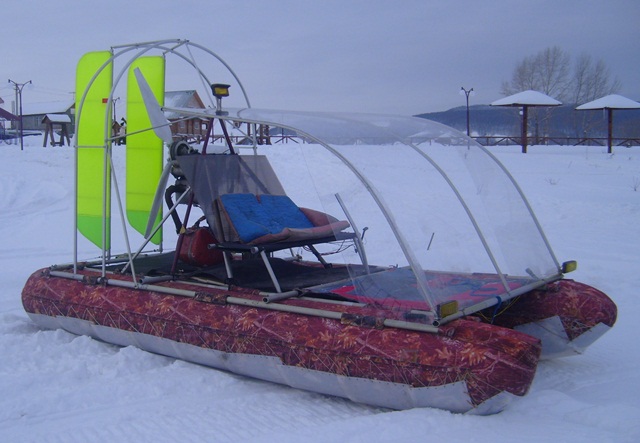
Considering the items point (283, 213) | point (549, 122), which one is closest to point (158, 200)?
point (283, 213)

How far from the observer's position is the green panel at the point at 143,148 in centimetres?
843

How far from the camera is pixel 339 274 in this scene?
743cm

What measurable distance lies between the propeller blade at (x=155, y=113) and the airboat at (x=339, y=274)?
2 cm

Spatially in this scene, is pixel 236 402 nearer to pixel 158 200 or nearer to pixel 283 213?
pixel 283 213

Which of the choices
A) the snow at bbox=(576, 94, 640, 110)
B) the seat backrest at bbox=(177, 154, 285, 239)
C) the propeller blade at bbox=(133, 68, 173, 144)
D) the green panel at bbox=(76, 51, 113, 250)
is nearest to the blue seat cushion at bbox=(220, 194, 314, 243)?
the seat backrest at bbox=(177, 154, 285, 239)

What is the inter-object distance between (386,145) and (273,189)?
2331mm

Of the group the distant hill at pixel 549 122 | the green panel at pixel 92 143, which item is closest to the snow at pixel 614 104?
the distant hill at pixel 549 122

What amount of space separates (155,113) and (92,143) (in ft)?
3.99

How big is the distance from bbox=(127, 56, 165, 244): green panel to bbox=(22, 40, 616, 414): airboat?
0.03 meters

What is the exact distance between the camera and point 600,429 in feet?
15.3

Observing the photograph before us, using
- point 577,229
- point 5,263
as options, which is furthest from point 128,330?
point 577,229

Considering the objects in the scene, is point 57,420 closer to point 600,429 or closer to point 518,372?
point 518,372

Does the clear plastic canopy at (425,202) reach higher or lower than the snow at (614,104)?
lower

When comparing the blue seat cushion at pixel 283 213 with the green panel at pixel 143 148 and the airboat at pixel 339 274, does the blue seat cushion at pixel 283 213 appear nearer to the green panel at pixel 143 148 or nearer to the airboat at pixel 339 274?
the airboat at pixel 339 274
